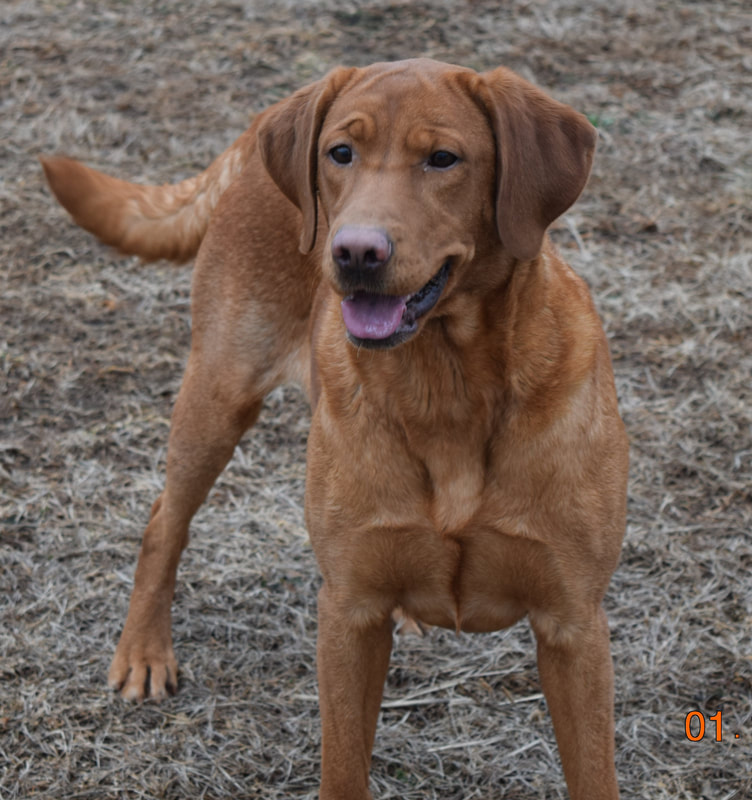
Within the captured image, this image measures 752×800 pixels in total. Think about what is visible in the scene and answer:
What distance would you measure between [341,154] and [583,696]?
1.54m

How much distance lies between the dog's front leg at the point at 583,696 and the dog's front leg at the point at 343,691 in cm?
48

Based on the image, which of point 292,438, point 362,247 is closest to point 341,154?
point 362,247

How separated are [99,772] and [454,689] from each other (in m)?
1.21

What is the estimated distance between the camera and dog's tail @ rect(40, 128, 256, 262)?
169 inches

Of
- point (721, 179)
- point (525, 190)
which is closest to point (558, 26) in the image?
point (721, 179)

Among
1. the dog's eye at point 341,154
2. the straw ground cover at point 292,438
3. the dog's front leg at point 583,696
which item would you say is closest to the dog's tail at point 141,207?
the straw ground cover at point 292,438

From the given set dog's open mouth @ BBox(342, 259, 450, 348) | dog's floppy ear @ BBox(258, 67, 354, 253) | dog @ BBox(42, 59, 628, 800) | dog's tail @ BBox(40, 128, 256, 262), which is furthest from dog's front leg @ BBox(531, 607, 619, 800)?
dog's tail @ BBox(40, 128, 256, 262)

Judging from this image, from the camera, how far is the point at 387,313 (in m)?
2.70

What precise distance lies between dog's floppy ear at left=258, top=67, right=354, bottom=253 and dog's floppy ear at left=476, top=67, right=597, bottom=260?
44 centimetres

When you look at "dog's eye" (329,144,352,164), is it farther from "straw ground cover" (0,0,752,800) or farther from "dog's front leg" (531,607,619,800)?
"straw ground cover" (0,0,752,800)

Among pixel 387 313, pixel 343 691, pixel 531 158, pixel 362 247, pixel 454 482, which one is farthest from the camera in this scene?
pixel 343 691

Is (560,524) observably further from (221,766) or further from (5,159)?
(5,159)

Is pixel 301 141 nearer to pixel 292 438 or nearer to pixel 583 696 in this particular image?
pixel 583 696

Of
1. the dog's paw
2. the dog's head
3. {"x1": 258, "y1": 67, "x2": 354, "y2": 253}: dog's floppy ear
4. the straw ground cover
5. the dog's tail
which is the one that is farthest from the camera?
the dog's tail
